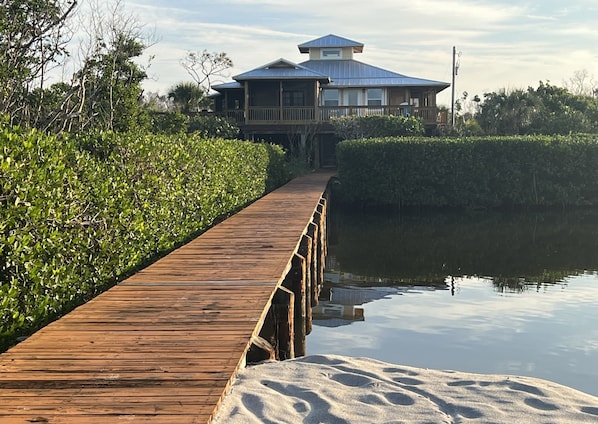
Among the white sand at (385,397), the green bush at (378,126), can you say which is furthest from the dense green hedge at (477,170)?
the white sand at (385,397)

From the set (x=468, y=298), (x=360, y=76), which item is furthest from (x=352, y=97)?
(x=468, y=298)

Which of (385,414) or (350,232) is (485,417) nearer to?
(385,414)

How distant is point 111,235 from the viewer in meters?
7.08

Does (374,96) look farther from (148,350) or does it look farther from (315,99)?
(148,350)

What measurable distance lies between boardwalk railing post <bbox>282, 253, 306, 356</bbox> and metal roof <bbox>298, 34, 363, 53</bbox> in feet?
123

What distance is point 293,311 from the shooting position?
741cm

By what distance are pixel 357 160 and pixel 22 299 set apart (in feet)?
67.2

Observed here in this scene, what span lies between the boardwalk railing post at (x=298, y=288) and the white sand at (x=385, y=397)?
3782mm

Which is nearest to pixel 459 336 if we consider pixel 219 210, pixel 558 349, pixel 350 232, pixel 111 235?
pixel 558 349

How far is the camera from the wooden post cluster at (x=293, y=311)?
690 cm

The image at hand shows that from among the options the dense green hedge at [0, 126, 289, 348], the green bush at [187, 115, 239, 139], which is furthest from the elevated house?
the dense green hedge at [0, 126, 289, 348]

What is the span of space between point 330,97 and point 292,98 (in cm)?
296

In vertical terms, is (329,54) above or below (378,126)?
above

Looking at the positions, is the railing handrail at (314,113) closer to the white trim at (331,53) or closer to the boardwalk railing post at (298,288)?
the white trim at (331,53)
